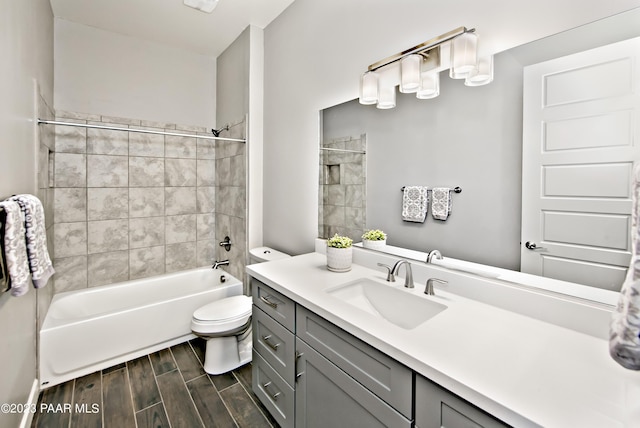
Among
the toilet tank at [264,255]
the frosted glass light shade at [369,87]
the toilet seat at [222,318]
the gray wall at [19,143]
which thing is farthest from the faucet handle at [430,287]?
the gray wall at [19,143]

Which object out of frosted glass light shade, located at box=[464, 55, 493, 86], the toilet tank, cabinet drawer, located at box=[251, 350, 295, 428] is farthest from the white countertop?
the toilet tank

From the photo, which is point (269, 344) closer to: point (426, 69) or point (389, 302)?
point (389, 302)

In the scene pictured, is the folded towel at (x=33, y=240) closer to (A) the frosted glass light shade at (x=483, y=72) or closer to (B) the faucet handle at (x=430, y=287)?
(B) the faucet handle at (x=430, y=287)

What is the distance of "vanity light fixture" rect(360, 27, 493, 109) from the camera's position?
1201mm

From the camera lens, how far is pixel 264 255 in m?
2.39

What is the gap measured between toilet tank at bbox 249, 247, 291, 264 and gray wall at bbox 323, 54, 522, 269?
90cm

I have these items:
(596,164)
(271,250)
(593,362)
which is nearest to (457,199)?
(596,164)

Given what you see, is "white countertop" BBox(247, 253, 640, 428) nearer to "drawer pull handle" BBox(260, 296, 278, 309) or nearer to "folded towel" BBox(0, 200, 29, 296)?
"drawer pull handle" BBox(260, 296, 278, 309)

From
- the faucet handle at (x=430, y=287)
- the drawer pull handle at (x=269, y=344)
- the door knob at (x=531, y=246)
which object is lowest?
the drawer pull handle at (x=269, y=344)

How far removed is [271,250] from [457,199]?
1631 millimetres

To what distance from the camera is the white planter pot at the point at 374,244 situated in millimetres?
1651

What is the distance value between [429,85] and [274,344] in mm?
1488

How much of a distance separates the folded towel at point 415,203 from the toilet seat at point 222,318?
1379 mm

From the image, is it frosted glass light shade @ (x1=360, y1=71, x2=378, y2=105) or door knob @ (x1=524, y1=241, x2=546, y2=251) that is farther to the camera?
frosted glass light shade @ (x1=360, y1=71, x2=378, y2=105)
